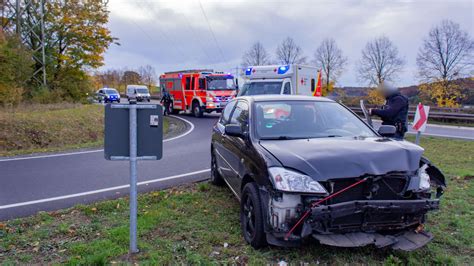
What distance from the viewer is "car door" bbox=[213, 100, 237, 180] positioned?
544 centimetres

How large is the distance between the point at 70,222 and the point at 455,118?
2347 cm

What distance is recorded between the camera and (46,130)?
15.2 meters

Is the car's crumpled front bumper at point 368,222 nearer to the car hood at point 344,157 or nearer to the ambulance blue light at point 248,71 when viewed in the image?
the car hood at point 344,157

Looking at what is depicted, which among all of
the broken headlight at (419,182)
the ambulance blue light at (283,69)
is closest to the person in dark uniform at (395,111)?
the broken headlight at (419,182)

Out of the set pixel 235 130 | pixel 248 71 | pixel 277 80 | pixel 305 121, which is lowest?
pixel 235 130

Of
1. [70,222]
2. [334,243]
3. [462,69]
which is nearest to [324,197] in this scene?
[334,243]

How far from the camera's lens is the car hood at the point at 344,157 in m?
3.36

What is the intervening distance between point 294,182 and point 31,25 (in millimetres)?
28916

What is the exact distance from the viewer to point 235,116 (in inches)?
217

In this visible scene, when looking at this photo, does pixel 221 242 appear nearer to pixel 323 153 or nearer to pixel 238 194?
pixel 238 194

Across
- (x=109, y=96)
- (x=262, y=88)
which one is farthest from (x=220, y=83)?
(x=109, y=96)

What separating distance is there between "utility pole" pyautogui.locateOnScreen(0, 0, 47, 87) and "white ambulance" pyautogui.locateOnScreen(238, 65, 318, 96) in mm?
16457

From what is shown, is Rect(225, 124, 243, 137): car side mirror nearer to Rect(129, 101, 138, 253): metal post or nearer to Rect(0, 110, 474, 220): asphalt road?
Rect(129, 101, 138, 253): metal post

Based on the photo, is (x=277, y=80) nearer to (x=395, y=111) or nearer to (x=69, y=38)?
(x=395, y=111)
